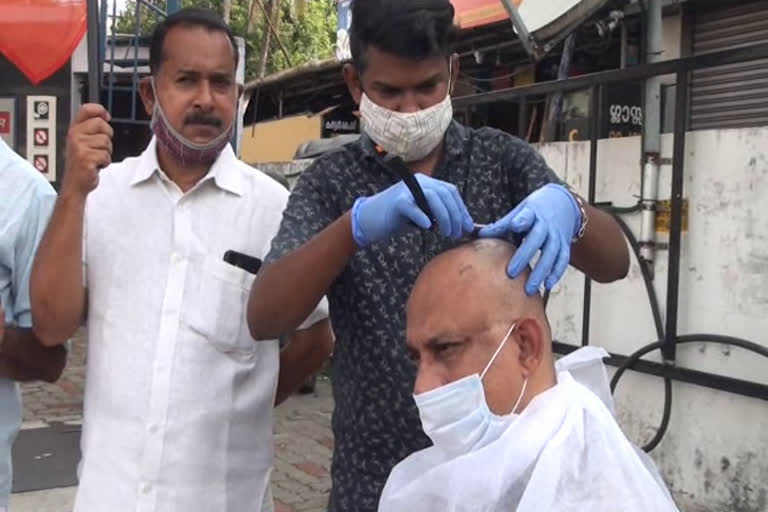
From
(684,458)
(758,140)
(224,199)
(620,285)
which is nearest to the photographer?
(224,199)

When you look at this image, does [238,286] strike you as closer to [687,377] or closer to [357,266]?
[357,266]

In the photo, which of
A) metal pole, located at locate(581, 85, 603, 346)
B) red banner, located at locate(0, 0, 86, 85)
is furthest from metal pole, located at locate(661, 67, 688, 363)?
red banner, located at locate(0, 0, 86, 85)

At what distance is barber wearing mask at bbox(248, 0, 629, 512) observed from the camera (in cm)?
176

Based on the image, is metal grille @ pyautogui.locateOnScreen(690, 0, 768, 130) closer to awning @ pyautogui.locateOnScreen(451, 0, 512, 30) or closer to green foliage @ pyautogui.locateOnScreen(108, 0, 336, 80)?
awning @ pyautogui.locateOnScreen(451, 0, 512, 30)

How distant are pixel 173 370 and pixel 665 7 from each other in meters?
4.93

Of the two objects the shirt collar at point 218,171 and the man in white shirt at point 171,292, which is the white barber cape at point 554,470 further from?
the shirt collar at point 218,171

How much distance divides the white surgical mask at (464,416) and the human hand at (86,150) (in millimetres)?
876

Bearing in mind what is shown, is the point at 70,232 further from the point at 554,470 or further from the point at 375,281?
the point at 554,470

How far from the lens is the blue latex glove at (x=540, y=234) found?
1534mm

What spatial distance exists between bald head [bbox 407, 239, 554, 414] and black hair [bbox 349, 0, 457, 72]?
0.44m

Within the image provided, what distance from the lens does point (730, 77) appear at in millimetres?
5391

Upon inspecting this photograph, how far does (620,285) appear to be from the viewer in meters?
4.93

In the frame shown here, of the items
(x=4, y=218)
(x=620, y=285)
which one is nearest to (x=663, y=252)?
(x=620, y=285)

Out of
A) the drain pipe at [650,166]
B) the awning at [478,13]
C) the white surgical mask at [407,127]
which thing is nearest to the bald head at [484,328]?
the white surgical mask at [407,127]
